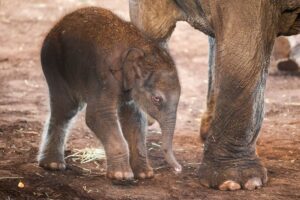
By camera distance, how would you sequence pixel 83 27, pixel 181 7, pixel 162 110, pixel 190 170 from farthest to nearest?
pixel 181 7, pixel 190 170, pixel 83 27, pixel 162 110

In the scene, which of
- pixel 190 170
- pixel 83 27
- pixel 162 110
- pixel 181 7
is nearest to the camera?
pixel 162 110

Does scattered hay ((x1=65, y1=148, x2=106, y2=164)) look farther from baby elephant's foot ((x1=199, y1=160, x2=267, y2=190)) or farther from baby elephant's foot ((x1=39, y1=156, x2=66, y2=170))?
baby elephant's foot ((x1=199, y1=160, x2=267, y2=190))

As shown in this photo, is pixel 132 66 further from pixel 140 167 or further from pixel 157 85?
pixel 140 167

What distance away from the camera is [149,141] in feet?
24.3

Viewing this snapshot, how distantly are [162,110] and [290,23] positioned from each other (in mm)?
1222

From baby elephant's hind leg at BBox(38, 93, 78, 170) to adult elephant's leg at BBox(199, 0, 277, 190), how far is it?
41.4 inches

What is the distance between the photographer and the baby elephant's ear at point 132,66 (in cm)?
570

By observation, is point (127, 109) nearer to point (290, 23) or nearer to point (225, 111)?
point (225, 111)

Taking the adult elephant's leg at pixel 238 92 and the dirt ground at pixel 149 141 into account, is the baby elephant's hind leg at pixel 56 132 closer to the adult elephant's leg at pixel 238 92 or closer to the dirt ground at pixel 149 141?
the dirt ground at pixel 149 141

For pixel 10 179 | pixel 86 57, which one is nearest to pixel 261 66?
pixel 86 57

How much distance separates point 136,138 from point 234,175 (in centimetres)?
74

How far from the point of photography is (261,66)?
5863mm

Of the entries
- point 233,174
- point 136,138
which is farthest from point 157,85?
point 233,174

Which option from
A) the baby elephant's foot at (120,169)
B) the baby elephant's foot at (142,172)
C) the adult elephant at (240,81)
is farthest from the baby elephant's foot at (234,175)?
the baby elephant's foot at (120,169)
